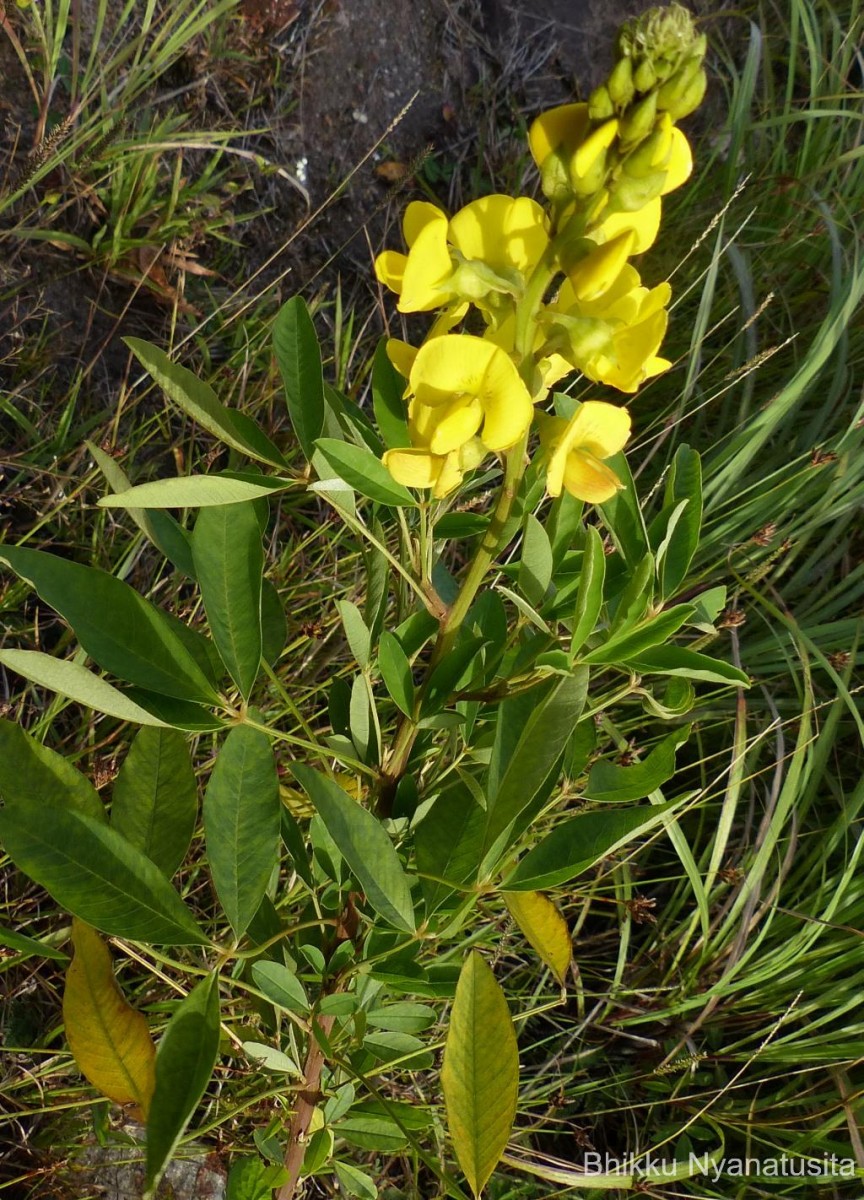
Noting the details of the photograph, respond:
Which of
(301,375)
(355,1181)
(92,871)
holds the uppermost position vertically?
(301,375)

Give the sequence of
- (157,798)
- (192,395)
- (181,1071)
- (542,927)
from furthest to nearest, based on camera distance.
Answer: (542,927) → (157,798) → (192,395) → (181,1071)

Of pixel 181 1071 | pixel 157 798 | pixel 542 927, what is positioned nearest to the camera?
pixel 181 1071

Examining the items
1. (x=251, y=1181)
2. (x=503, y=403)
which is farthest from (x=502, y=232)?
(x=251, y=1181)

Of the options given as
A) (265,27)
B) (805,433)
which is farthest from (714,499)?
(265,27)

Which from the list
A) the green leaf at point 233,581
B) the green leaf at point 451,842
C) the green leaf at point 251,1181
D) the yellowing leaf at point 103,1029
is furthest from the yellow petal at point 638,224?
the green leaf at point 251,1181

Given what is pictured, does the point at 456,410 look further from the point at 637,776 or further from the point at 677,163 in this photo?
the point at 637,776

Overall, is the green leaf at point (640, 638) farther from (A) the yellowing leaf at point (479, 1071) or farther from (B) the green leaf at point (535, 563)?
(A) the yellowing leaf at point (479, 1071)
